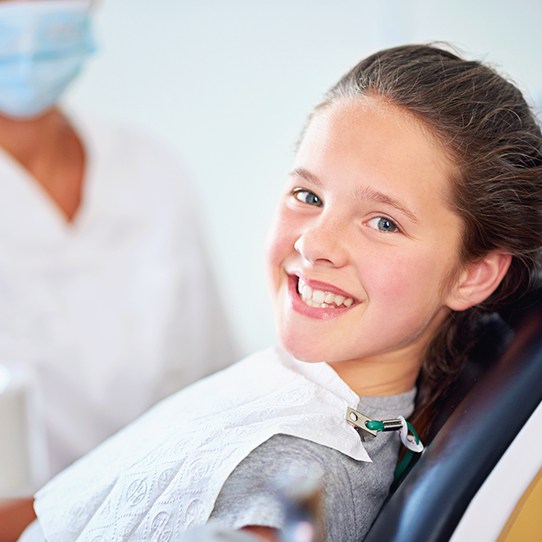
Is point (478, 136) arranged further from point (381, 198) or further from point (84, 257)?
point (84, 257)

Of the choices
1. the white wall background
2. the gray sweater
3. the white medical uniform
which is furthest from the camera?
the white wall background

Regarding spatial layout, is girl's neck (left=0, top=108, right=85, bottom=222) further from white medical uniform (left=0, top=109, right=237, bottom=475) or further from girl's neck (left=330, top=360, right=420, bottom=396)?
girl's neck (left=330, top=360, right=420, bottom=396)

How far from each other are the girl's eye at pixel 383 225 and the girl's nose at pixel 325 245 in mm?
42

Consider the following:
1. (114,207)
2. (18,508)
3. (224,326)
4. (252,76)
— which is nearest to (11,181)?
(114,207)

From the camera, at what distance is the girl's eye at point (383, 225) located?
1043 millimetres

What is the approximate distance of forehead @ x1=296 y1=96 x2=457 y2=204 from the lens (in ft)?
3.36

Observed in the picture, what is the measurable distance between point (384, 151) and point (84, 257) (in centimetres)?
115

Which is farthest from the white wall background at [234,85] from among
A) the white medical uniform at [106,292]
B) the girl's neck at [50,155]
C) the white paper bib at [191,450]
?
the white paper bib at [191,450]

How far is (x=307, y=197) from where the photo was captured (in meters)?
1.12

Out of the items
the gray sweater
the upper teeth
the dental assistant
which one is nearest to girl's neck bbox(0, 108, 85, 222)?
the dental assistant

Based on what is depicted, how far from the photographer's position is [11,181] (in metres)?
1.97

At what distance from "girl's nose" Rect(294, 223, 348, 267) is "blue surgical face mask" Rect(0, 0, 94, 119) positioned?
1.18m

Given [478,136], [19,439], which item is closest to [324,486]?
[478,136]

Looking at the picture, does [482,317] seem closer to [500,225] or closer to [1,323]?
[500,225]
